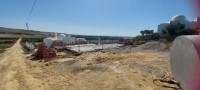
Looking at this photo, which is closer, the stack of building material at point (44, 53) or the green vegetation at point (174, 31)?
the stack of building material at point (44, 53)

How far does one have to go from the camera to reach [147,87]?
449 inches

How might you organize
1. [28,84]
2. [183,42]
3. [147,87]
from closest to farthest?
[183,42] → [147,87] → [28,84]

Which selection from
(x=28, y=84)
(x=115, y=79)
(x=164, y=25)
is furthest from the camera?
(x=164, y=25)

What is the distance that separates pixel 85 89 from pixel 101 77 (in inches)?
67.4

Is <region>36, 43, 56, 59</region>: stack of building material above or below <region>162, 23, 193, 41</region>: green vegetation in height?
below

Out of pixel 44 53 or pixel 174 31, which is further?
pixel 174 31

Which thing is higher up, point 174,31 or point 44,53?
point 174,31

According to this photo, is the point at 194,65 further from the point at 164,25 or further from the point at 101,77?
the point at 164,25

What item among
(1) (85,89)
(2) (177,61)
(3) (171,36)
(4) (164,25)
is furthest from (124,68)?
(4) (164,25)

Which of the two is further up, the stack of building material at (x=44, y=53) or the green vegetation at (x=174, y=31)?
the green vegetation at (x=174, y=31)

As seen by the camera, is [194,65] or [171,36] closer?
[194,65]

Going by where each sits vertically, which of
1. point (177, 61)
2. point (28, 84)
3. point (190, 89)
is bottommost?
point (28, 84)

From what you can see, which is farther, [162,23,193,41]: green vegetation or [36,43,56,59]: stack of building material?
[162,23,193,41]: green vegetation

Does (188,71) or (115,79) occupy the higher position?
(188,71)
